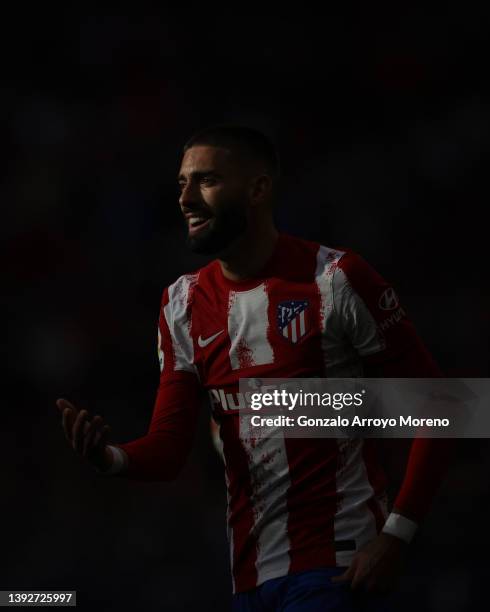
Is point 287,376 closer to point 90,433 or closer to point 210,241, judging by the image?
point 210,241

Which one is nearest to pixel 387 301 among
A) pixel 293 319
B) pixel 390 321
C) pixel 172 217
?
pixel 390 321

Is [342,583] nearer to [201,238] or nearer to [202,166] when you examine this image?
[201,238]

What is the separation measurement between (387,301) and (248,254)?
1.56 ft

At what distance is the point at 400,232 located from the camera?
6.49 meters

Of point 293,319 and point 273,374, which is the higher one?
point 293,319

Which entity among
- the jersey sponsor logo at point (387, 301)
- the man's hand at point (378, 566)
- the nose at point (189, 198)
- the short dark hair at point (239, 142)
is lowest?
the man's hand at point (378, 566)

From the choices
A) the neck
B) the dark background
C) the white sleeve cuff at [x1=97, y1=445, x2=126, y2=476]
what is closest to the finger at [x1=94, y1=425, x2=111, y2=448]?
the white sleeve cuff at [x1=97, y1=445, x2=126, y2=476]

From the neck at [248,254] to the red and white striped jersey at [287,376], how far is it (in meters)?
0.03

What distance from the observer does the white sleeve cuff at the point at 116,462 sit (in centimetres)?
274

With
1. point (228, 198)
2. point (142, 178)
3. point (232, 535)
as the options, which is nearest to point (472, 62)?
point (142, 178)

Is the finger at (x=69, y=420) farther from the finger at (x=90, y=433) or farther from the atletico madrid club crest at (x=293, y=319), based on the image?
the atletico madrid club crest at (x=293, y=319)

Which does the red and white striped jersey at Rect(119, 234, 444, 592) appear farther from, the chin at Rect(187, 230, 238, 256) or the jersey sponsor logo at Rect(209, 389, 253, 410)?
the chin at Rect(187, 230, 238, 256)

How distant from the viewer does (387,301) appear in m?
2.85

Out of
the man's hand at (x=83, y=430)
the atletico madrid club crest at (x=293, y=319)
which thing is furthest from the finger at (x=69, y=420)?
the atletico madrid club crest at (x=293, y=319)
